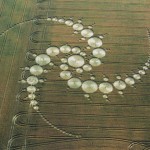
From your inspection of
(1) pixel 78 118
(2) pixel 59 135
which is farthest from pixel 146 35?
(2) pixel 59 135

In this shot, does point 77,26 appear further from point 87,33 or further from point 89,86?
point 89,86

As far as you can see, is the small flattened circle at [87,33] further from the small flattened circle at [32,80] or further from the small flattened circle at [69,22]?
the small flattened circle at [32,80]

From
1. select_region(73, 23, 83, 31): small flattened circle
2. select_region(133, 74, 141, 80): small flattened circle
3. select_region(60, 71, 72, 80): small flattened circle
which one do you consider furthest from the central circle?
select_region(133, 74, 141, 80): small flattened circle

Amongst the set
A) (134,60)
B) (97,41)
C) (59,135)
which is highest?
(97,41)

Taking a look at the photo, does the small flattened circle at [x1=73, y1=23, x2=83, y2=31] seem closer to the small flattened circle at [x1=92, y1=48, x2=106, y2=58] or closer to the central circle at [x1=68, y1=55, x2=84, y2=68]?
the small flattened circle at [x1=92, y1=48, x2=106, y2=58]

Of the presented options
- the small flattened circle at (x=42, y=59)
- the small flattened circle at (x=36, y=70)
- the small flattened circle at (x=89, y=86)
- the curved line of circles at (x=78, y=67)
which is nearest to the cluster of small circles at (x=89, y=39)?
the curved line of circles at (x=78, y=67)

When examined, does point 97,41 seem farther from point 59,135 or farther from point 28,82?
point 59,135

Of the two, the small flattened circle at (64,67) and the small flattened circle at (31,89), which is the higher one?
the small flattened circle at (64,67)
